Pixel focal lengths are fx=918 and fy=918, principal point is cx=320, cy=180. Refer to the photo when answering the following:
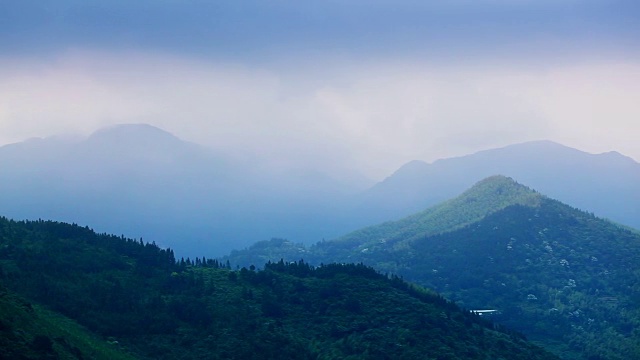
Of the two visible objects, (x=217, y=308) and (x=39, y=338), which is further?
(x=217, y=308)

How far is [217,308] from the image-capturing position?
392ft

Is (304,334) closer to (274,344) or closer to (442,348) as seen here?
(274,344)

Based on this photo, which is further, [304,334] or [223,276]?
[223,276]

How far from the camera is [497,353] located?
12250cm

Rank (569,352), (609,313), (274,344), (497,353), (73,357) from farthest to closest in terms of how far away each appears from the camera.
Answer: (609,313), (569,352), (497,353), (274,344), (73,357)

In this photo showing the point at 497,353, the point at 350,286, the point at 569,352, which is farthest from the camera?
the point at 569,352

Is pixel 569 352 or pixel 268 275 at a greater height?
pixel 268 275

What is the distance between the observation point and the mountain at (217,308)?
354ft

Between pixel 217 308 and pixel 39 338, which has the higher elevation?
pixel 217 308

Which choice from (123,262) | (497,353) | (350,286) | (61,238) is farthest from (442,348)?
(61,238)

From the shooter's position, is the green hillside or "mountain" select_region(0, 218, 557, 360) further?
"mountain" select_region(0, 218, 557, 360)

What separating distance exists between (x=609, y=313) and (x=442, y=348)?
79.8 m

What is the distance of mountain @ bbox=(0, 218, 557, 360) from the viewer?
354 ft

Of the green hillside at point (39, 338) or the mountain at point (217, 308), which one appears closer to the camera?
the green hillside at point (39, 338)
